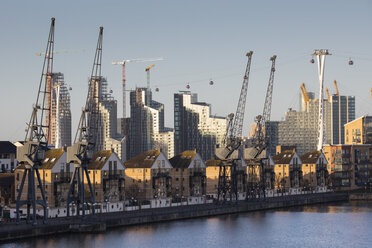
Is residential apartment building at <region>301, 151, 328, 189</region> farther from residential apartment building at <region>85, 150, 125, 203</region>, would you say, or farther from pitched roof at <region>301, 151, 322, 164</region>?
residential apartment building at <region>85, 150, 125, 203</region>

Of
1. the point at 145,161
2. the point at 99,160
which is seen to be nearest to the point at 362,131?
the point at 145,161

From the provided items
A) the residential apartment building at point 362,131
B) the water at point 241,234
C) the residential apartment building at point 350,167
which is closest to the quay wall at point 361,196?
the residential apartment building at point 350,167

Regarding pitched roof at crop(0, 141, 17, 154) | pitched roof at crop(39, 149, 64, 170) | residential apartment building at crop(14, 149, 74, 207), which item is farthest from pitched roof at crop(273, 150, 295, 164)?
pitched roof at crop(39, 149, 64, 170)

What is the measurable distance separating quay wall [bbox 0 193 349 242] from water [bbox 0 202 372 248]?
1.44m

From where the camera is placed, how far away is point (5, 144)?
129m

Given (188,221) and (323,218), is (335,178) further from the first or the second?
(188,221)

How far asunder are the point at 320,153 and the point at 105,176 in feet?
237

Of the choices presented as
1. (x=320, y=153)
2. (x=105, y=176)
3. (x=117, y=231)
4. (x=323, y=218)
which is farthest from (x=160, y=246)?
(x=320, y=153)

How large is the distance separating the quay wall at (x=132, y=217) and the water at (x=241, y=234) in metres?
1.44

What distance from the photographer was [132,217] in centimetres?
9800

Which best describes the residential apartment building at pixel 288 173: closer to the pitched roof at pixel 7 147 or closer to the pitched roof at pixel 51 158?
the pitched roof at pixel 7 147

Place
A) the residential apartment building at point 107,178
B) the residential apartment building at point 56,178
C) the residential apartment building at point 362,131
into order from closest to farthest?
the residential apartment building at point 56,178
the residential apartment building at point 107,178
the residential apartment building at point 362,131

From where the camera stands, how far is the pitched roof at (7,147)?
415ft

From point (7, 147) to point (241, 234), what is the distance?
54992 millimetres
